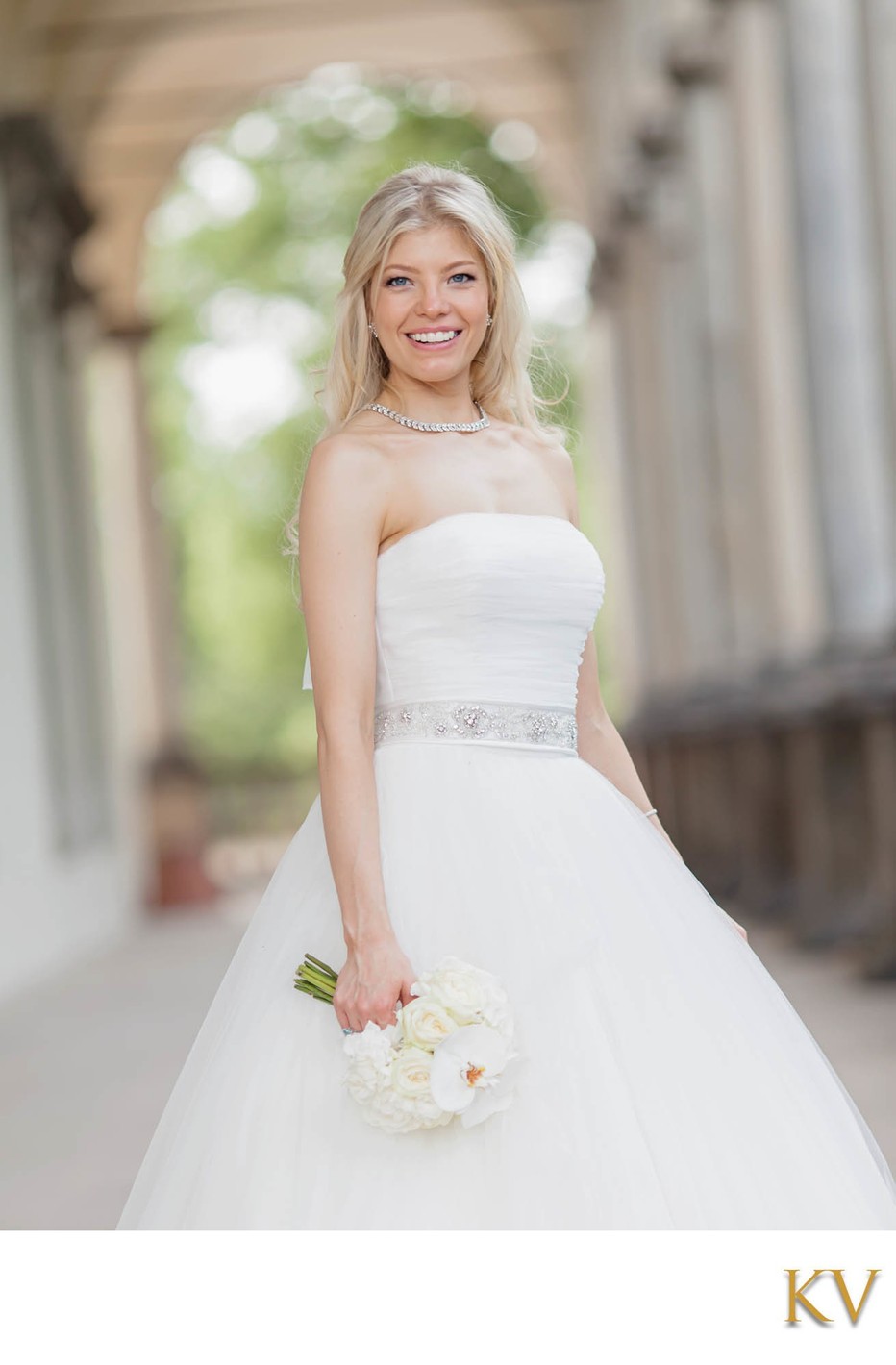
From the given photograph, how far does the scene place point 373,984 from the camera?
2.50 metres

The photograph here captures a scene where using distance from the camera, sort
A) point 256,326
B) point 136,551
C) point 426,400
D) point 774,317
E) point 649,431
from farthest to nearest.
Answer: point 256,326, point 136,551, point 649,431, point 774,317, point 426,400

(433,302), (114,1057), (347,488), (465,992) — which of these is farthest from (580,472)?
(465,992)

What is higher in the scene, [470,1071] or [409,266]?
[409,266]

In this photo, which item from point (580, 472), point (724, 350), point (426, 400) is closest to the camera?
point (426, 400)

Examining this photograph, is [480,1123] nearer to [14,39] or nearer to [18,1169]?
[18,1169]

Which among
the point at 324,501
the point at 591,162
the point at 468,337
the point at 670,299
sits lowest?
the point at 324,501

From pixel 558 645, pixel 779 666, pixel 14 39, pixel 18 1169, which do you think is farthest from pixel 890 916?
pixel 14 39

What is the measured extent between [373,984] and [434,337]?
3.14ft

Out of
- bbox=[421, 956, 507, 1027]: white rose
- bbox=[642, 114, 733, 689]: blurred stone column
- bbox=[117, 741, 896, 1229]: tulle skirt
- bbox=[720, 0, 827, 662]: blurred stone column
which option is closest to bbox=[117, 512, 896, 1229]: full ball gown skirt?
bbox=[117, 741, 896, 1229]: tulle skirt

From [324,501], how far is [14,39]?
12.4 metres

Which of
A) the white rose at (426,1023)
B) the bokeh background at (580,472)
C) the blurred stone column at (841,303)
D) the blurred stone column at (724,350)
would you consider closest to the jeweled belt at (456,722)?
the white rose at (426,1023)

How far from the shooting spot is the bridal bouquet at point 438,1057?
2.39m

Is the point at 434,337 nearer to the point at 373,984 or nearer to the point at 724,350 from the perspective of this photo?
the point at 373,984

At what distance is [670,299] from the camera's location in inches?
567
